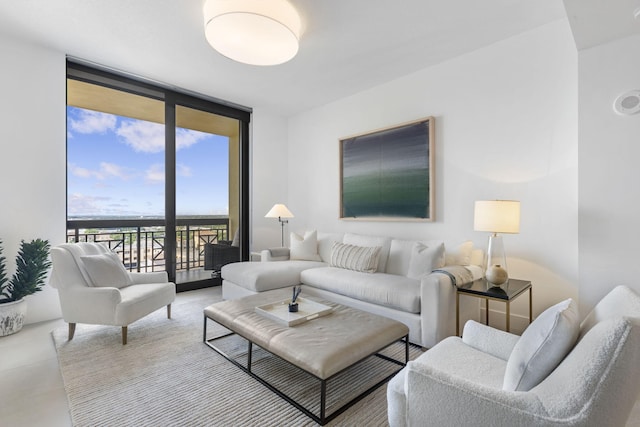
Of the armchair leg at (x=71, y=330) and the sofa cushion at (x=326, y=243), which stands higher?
the sofa cushion at (x=326, y=243)

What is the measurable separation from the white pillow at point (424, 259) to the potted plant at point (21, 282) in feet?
11.8

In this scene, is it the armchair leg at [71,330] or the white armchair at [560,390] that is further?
the armchair leg at [71,330]

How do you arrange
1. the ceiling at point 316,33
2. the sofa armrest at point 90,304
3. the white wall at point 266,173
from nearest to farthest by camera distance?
1. the ceiling at point 316,33
2. the sofa armrest at point 90,304
3. the white wall at point 266,173

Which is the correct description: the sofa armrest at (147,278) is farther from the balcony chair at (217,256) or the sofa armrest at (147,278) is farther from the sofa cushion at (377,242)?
the sofa cushion at (377,242)

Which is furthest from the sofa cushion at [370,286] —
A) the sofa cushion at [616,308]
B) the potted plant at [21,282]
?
the potted plant at [21,282]

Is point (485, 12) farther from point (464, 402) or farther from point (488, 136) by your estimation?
point (464, 402)

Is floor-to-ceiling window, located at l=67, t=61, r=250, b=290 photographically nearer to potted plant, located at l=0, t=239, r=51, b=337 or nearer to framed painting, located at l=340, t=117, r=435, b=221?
potted plant, located at l=0, t=239, r=51, b=337

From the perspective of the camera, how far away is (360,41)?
283cm

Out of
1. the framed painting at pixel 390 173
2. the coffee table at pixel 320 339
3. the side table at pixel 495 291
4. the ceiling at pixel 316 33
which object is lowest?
the coffee table at pixel 320 339

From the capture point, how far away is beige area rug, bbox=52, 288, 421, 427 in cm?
160

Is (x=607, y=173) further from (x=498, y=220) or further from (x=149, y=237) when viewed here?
(x=149, y=237)

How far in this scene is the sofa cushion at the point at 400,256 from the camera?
10.6ft

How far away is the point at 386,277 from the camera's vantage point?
3.03 metres

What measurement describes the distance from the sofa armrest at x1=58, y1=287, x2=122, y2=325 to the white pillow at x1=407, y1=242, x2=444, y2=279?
269 cm
